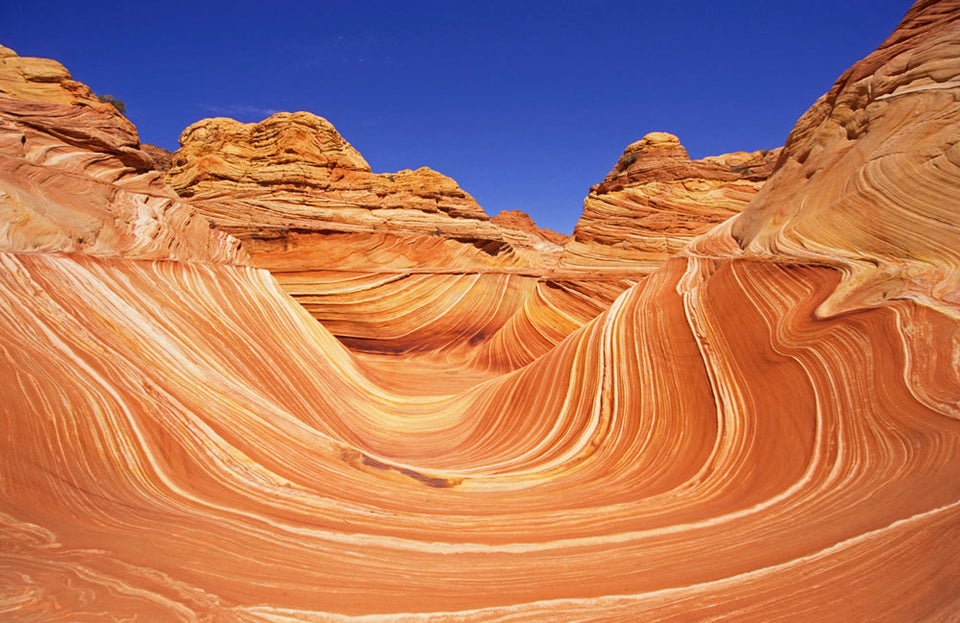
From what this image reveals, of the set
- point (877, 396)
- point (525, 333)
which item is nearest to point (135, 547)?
point (877, 396)

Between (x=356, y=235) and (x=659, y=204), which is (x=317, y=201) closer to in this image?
(x=356, y=235)

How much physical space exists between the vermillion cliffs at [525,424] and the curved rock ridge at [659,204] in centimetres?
452

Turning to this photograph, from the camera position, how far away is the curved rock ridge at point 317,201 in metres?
13.4

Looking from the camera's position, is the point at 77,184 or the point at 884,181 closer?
the point at 884,181

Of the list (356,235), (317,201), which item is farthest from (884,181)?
(317,201)

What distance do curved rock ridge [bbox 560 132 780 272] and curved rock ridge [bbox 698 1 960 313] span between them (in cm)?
549

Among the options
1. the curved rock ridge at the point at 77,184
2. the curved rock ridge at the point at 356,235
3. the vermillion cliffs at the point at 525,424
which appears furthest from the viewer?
the curved rock ridge at the point at 356,235

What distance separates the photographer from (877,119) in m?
5.45

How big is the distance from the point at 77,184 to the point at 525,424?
6009 millimetres

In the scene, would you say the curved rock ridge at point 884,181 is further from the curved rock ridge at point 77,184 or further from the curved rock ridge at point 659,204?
the curved rock ridge at point 77,184

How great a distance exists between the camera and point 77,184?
5.65 meters

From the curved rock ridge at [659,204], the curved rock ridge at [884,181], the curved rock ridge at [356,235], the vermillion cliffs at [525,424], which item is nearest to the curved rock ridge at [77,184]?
the vermillion cliffs at [525,424]

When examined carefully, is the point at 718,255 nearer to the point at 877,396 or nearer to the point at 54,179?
the point at 877,396

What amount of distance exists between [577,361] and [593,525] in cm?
308
